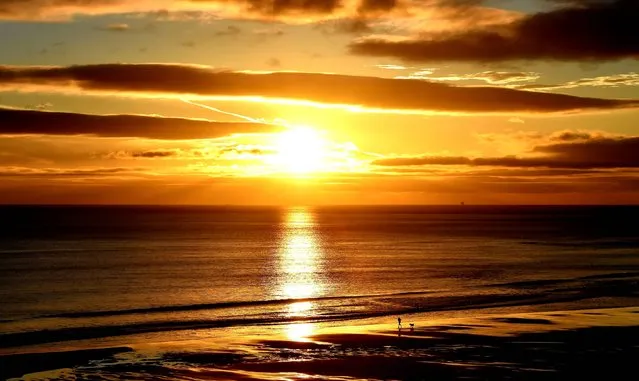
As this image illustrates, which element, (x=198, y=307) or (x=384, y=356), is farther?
(x=198, y=307)

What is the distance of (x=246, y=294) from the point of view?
61875 millimetres

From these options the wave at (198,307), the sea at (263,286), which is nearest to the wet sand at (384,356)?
the sea at (263,286)

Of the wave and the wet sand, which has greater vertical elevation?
the wet sand

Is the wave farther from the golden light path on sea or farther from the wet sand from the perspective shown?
the wet sand

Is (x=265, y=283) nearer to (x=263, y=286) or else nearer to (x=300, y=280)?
(x=263, y=286)

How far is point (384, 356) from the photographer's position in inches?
1339

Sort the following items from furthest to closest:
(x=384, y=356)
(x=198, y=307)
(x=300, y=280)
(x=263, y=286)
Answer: (x=300, y=280) → (x=263, y=286) → (x=198, y=307) → (x=384, y=356)

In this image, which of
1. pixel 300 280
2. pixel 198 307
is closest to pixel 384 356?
pixel 198 307

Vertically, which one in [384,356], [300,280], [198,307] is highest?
[384,356]

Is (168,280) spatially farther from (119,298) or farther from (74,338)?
(74,338)

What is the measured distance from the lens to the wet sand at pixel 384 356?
30656mm

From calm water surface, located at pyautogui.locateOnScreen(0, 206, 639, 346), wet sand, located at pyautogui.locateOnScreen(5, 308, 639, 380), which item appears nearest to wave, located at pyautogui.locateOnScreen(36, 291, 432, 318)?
calm water surface, located at pyautogui.locateOnScreen(0, 206, 639, 346)

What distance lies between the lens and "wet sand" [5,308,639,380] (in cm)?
3066

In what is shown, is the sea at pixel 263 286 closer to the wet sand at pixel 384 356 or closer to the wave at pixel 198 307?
the wave at pixel 198 307
